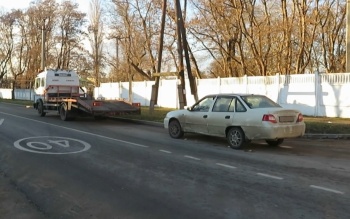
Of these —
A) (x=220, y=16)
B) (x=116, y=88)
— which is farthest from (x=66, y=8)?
(x=220, y=16)

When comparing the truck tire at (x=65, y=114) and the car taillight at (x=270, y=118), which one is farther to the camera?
the truck tire at (x=65, y=114)

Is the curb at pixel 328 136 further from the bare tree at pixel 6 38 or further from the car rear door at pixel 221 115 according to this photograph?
the bare tree at pixel 6 38

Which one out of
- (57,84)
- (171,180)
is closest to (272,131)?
(171,180)

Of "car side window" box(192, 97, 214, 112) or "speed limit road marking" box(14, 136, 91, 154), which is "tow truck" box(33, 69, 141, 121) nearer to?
"speed limit road marking" box(14, 136, 91, 154)

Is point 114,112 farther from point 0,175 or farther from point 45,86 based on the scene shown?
point 0,175

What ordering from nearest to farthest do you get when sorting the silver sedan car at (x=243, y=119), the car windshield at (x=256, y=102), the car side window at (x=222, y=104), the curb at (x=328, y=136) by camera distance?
1. the silver sedan car at (x=243, y=119)
2. the car windshield at (x=256, y=102)
3. the car side window at (x=222, y=104)
4. the curb at (x=328, y=136)

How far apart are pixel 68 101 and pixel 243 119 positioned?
12.0m

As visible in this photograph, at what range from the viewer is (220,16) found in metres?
32.2

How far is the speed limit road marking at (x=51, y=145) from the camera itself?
10.8m

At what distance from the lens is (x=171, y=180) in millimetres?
7398

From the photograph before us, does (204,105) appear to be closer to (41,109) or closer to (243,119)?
(243,119)

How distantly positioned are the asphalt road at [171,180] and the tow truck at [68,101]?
267 inches

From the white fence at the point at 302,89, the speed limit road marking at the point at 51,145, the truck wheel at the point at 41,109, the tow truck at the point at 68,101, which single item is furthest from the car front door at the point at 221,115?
the truck wheel at the point at 41,109

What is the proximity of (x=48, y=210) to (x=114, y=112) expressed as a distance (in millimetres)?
13701
